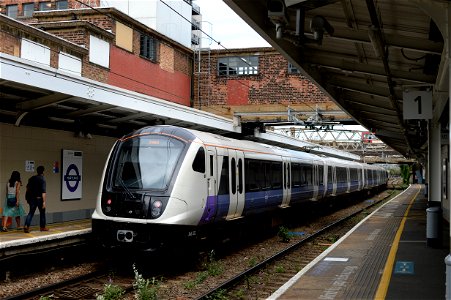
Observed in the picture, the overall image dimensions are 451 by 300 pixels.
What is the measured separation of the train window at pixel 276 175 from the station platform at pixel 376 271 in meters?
2.57

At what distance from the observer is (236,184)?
12.1 metres

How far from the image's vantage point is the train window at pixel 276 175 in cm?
1497

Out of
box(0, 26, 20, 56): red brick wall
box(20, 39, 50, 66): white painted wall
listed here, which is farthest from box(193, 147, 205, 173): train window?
box(20, 39, 50, 66): white painted wall

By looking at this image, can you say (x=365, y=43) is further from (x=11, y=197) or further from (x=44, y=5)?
(x=44, y=5)

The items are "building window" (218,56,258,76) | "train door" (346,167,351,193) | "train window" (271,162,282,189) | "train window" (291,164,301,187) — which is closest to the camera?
"train window" (271,162,282,189)

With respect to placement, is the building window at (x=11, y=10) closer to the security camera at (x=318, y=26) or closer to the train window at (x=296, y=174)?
the train window at (x=296, y=174)

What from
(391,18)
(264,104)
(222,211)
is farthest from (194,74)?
(391,18)

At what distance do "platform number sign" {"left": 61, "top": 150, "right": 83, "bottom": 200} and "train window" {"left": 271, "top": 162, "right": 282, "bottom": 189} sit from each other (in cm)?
527

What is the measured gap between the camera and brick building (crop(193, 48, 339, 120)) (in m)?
26.9

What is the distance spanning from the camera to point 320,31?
7.06m

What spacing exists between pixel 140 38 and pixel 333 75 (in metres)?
13.5

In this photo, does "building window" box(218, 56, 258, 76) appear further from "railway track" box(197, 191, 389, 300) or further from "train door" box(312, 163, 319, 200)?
"railway track" box(197, 191, 389, 300)

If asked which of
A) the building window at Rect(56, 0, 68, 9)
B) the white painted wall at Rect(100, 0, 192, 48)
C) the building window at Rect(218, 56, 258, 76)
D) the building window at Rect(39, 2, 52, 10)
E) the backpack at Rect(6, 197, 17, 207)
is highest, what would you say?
the building window at Rect(39, 2, 52, 10)

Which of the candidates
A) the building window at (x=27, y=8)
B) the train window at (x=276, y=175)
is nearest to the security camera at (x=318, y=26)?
the train window at (x=276, y=175)
